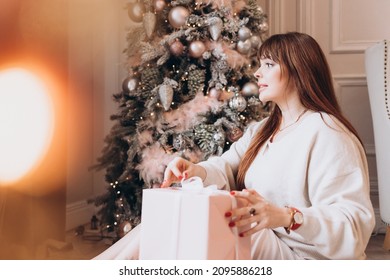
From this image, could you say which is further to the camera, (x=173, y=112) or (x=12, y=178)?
(x=173, y=112)

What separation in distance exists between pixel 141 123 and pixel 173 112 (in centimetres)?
13

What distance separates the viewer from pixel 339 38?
78.7 inches

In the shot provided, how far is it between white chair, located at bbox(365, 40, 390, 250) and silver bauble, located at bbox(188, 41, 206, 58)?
25.7 inches

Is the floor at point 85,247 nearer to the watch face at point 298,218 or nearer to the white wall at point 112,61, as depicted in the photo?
the white wall at point 112,61

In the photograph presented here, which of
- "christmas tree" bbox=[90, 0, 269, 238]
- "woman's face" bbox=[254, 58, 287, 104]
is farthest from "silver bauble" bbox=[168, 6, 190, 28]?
"woman's face" bbox=[254, 58, 287, 104]

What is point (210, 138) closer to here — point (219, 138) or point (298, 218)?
point (219, 138)

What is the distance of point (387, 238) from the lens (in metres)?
1.67

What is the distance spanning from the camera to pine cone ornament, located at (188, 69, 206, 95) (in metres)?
1.57

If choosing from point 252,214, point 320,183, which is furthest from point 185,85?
point 252,214

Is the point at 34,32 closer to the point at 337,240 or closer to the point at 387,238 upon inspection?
the point at 337,240

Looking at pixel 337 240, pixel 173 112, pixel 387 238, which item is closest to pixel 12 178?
pixel 173 112

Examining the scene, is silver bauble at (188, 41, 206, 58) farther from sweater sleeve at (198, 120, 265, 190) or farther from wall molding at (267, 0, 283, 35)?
wall molding at (267, 0, 283, 35)

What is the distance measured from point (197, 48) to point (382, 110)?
0.70 metres

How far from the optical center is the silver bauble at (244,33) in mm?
1572
